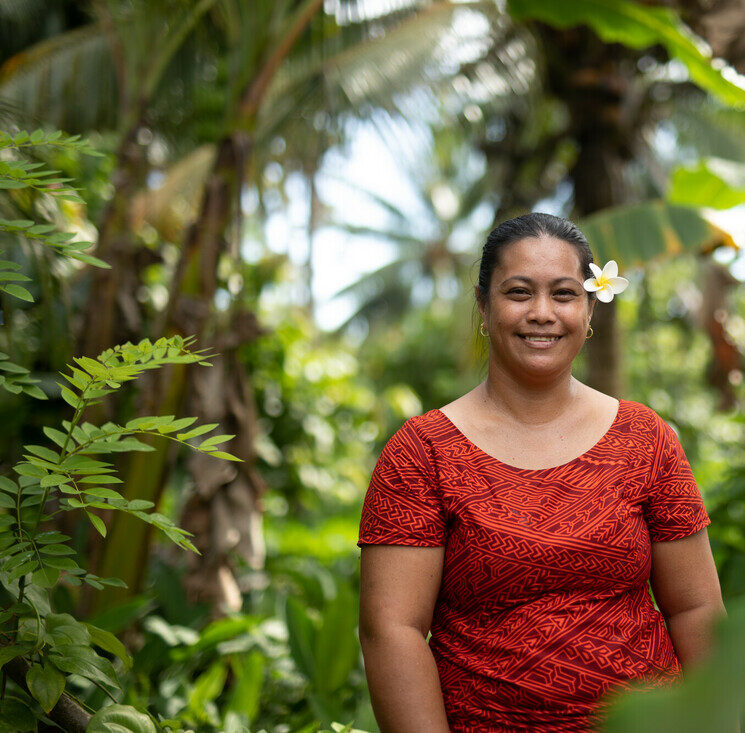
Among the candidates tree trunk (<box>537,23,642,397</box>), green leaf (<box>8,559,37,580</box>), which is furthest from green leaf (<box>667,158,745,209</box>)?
green leaf (<box>8,559,37,580</box>)

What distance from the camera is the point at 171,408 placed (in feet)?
10.6

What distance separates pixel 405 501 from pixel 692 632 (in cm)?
60

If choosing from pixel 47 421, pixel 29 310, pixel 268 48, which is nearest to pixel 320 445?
pixel 47 421

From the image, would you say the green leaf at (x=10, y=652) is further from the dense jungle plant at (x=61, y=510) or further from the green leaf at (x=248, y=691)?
the green leaf at (x=248, y=691)

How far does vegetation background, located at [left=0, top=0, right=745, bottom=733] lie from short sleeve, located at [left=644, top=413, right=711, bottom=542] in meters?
0.42

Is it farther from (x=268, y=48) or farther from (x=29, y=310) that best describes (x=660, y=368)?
(x=29, y=310)

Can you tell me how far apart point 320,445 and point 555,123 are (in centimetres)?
451

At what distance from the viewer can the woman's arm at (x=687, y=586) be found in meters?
1.56

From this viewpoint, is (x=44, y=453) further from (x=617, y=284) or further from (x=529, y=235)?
(x=617, y=284)

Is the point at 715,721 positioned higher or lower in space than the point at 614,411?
lower

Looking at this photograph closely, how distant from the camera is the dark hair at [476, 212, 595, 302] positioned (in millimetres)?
1642

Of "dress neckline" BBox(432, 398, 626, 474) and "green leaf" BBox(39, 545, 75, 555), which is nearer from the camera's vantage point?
"green leaf" BBox(39, 545, 75, 555)

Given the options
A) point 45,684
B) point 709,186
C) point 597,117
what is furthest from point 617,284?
point 597,117

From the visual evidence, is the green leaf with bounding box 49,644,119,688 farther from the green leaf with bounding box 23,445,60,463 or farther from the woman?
the woman
